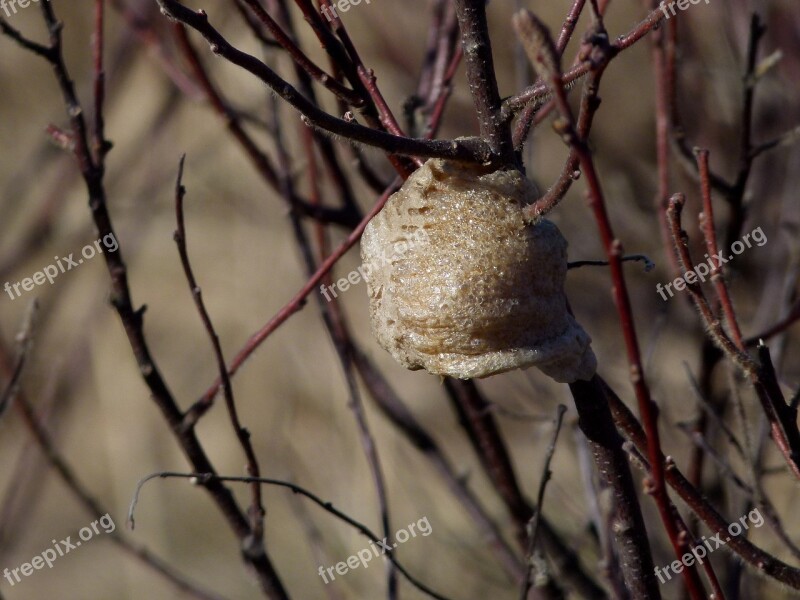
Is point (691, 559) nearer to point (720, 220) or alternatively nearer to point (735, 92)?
point (720, 220)

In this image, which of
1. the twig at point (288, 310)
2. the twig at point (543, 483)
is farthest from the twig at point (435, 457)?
the twig at point (543, 483)

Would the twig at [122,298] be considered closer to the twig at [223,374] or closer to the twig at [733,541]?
the twig at [223,374]

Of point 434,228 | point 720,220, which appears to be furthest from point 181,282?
point 434,228

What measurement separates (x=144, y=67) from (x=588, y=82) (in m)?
3.01

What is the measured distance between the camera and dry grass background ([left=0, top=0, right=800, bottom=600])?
3.01 m

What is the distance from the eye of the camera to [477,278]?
3.32 feet

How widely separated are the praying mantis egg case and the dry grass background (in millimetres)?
1747

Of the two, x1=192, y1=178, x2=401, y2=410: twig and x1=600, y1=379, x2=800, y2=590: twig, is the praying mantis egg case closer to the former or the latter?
x1=600, y1=379, x2=800, y2=590: twig

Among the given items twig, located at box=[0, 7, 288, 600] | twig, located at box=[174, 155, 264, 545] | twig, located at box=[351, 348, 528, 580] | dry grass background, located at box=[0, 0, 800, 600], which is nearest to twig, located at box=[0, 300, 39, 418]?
twig, located at box=[0, 7, 288, 600]

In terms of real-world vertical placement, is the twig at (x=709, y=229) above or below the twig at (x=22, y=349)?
below

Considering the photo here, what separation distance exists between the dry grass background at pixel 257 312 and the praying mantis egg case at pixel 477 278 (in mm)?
1747

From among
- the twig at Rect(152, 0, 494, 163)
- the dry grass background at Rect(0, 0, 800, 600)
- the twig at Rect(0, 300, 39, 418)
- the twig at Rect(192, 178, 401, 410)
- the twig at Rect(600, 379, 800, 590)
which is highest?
the dry grass background at Rect(0, 0, 800, 600)

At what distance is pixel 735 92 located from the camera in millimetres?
3025

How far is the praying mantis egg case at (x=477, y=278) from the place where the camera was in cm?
101
